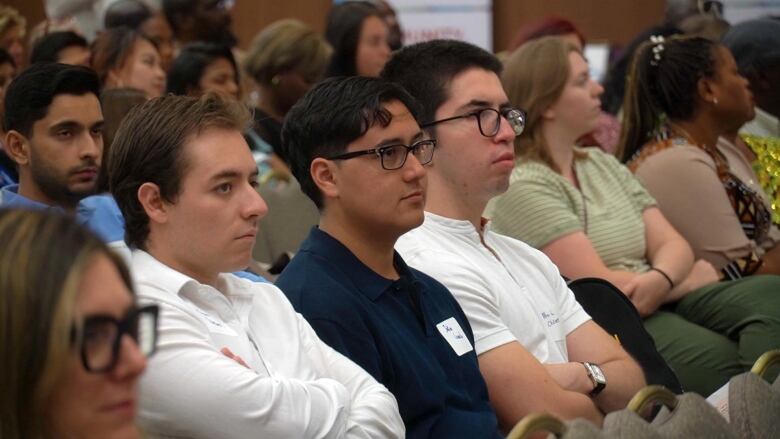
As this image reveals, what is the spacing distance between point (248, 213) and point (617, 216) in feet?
6.21

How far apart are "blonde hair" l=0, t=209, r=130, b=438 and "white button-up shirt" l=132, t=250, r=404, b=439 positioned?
53 centimetres

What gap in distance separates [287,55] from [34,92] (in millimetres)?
1969

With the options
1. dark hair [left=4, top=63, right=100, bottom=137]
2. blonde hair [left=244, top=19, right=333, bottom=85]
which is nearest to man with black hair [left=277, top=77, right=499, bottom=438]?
dark hair [left=4, top=63, right=100, bottom=137]

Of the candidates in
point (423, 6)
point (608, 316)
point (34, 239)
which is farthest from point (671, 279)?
point (423, 6)

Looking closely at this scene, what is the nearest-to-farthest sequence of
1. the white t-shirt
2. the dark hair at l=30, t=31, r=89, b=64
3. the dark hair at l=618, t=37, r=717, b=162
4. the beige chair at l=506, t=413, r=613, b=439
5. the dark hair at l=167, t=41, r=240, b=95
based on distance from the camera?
1. the beige chair at l=506, t=413, r=613, b=439
2. the white t-shirt
3. the dark hair at l=618, t=37, r=717, b=162
4. the dark hair at l=30, t=31, r=89, b=64
5. the dark hair at l=167, t=41, r=240, b=95

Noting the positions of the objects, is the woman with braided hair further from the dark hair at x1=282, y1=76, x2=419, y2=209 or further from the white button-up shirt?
the white button-up shirt

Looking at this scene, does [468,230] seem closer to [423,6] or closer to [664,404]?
[664,404]

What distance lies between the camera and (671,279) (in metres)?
3.74

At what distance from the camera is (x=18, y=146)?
10.6 feet

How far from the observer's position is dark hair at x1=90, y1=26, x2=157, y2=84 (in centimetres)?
480

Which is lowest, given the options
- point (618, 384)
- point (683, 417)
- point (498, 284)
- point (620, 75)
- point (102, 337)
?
point (620, 75)

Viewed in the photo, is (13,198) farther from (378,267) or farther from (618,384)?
(618,384)

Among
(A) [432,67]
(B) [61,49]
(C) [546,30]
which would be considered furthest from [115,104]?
(C) [546,30]

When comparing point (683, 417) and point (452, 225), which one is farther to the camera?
point (452, 225)
